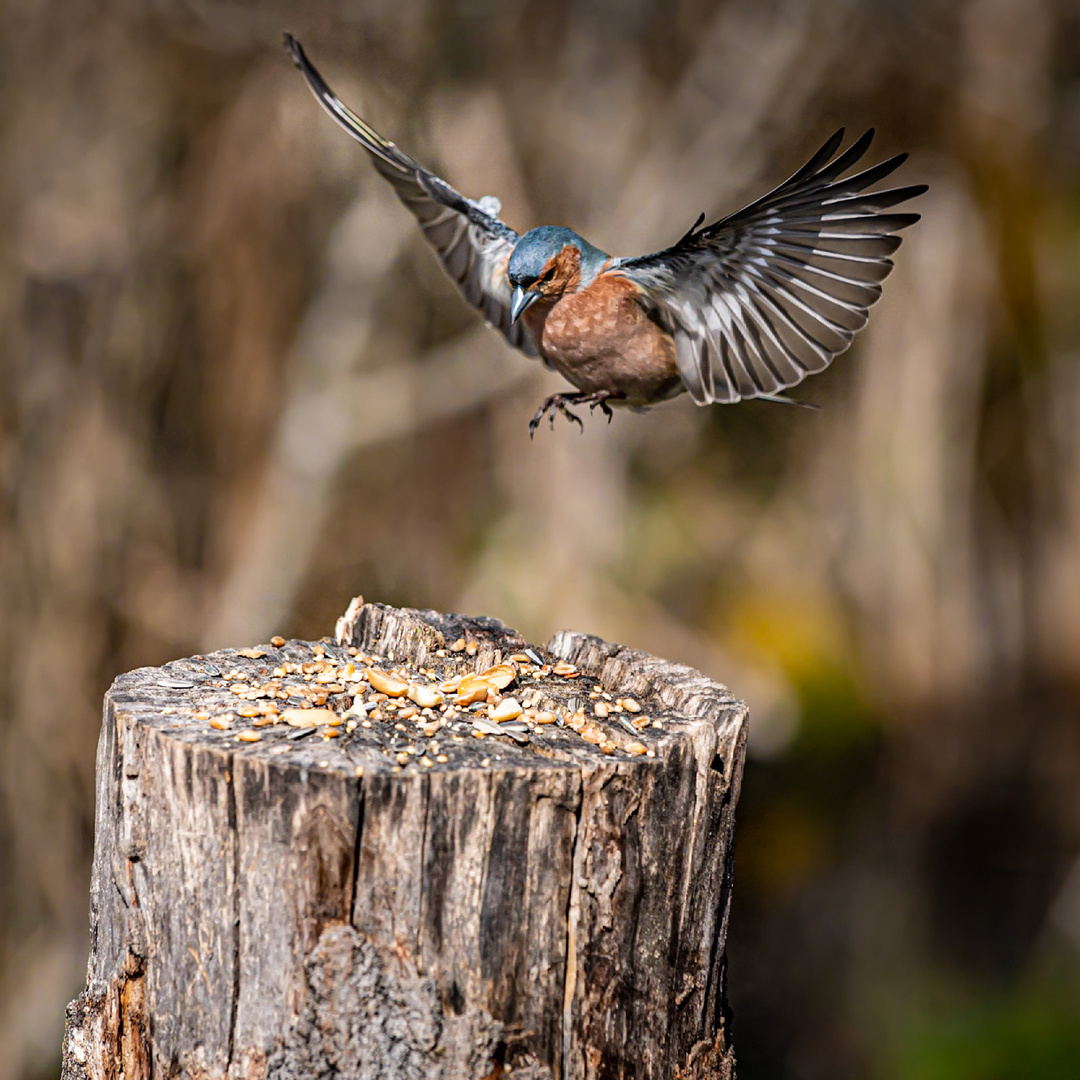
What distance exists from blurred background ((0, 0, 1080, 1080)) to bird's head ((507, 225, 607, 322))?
205 cm

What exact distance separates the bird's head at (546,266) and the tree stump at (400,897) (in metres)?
1.18

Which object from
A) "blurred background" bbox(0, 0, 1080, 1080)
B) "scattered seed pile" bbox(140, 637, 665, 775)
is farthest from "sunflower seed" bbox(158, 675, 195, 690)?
"blurred background" bbox(0, 0, 1080, 1080)

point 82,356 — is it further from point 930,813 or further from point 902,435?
point 930,813

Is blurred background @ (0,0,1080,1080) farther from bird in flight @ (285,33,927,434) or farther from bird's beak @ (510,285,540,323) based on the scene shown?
bird's beak @ (510,285,540,323)

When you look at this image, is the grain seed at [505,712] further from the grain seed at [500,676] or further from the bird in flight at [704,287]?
the bird in flight at [704,287]

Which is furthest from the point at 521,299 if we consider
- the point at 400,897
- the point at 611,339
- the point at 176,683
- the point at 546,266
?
the point at 400,897

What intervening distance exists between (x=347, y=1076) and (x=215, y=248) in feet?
13.4

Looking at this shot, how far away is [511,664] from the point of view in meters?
2.43

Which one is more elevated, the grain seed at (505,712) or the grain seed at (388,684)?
the grain seed at (388,684)

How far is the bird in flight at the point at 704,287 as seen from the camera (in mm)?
2365

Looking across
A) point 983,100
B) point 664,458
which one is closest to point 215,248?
point 664,458

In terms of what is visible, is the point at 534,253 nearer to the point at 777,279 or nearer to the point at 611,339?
the point at 611,339

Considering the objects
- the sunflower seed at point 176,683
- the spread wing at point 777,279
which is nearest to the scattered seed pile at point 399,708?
the sunflower seed at point 176,683

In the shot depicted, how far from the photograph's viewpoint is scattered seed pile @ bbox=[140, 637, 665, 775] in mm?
1851
